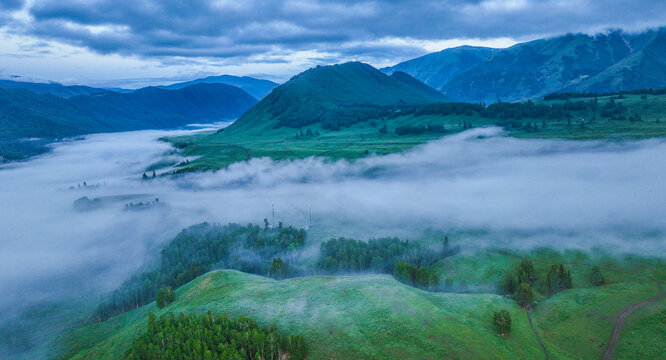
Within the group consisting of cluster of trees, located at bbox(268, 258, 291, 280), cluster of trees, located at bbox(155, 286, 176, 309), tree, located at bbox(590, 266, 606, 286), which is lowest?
cluster of trees, located at bbox(268, 258, 291, 280)

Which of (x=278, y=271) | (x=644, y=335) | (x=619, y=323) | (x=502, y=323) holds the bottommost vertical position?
(x=278, y=271)

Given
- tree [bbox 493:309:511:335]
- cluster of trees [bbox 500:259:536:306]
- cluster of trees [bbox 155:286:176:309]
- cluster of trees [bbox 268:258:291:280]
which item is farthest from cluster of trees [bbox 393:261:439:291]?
cluster of trees [bbox 155:286:176:309]

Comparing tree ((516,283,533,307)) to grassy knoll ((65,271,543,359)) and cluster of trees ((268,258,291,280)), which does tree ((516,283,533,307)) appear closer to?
grassy knoll ((65,271,543,359))

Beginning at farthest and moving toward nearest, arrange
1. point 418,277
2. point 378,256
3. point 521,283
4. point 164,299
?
point 378,256 → point 418,277 → point 164,299 → point 521,283

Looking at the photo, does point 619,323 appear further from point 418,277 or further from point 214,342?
point 214,342

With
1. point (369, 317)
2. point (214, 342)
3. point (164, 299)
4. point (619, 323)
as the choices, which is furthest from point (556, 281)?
point (164, 299)
